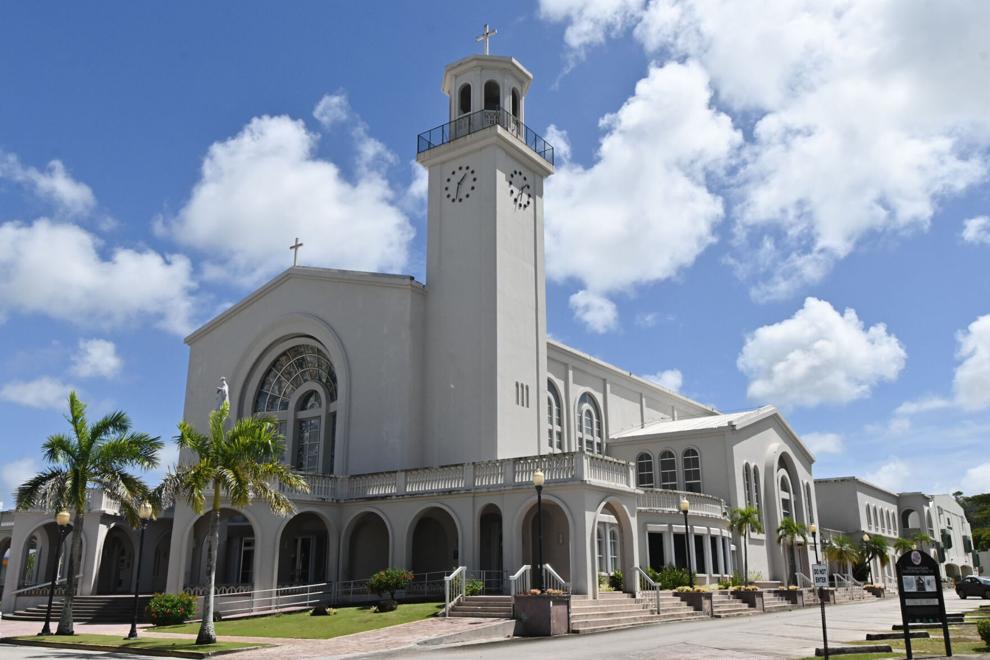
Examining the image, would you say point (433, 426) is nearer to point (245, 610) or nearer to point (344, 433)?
point (344, 433)

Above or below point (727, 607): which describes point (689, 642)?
below

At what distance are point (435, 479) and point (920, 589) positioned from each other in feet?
56.1

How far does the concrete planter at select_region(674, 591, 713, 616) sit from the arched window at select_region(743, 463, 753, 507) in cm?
1199

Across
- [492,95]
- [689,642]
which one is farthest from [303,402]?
[689,642]

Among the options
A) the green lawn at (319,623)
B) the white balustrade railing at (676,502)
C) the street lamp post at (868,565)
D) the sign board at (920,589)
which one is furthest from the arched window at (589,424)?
the sign board at (920,589)

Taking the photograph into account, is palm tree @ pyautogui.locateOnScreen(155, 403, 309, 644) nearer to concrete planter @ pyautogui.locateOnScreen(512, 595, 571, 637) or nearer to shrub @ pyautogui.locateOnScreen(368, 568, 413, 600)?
shrub @ pyautogui.locateOnScreen(368, 568, 413, 600)

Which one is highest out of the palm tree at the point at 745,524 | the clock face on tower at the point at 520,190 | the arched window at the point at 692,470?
the clock face on tower at the point at 520,190

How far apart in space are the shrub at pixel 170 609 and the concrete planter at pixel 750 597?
727 inches

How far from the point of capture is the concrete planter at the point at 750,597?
30391mm

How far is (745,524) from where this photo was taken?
36.4 m

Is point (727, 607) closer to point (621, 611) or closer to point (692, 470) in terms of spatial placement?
point (621, 611)

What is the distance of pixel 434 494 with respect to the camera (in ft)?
93.9

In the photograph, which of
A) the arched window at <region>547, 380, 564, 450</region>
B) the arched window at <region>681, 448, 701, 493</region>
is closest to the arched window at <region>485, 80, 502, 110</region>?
the arched window at <region>547, 380, 564, 450</region>

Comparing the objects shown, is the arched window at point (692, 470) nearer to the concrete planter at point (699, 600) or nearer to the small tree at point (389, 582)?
the concrete planter at point (699, 600)
